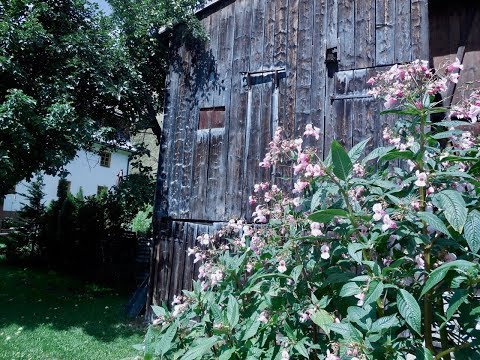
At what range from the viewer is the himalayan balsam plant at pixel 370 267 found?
5.82 feet

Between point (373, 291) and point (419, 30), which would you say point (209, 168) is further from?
point (373, 291)

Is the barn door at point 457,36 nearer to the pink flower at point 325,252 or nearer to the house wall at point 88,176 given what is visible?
the pink flower at point 325,252

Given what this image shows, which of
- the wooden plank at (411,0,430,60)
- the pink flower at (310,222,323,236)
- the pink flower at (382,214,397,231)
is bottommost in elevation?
the pink flower at (310,222,323,236)

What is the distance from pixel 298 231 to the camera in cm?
253

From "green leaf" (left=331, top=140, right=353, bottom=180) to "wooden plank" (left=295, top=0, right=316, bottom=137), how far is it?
4264mm

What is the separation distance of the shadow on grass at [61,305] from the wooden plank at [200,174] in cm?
227

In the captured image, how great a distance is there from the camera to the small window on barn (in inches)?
280

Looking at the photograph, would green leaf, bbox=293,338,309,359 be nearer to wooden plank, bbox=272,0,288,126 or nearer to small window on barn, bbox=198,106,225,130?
wooden plank, bbox=272,0,288,126

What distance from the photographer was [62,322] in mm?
7312

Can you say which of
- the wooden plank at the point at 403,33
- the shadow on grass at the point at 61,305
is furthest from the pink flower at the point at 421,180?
the shadow on grass at the point at 61,305

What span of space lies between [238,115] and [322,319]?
5.19m

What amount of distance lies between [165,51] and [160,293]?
5.41m

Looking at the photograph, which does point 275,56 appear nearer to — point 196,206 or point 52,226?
point 196,206

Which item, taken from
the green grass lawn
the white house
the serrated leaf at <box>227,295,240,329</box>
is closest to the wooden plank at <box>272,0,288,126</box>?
the green grass lawn
